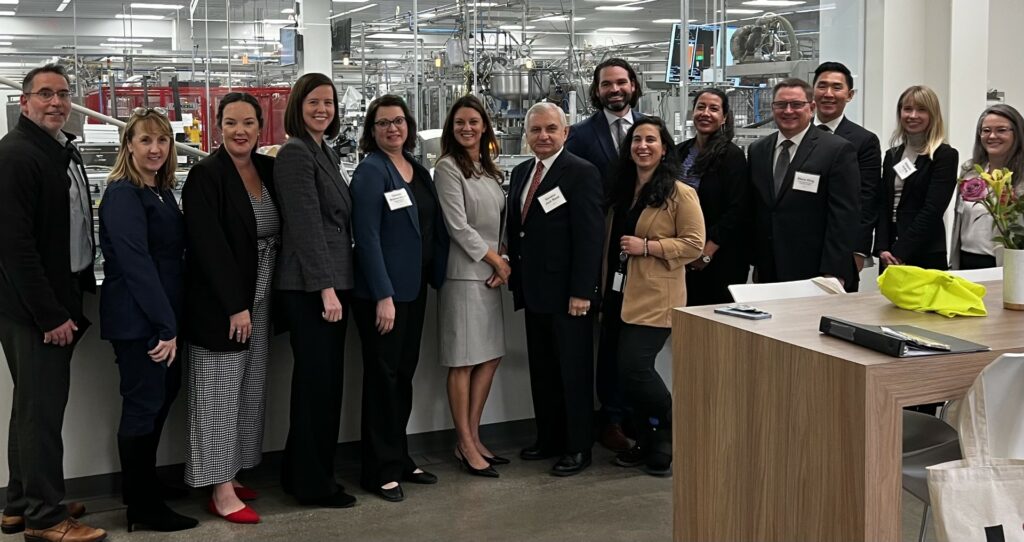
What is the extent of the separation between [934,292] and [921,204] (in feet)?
5.98

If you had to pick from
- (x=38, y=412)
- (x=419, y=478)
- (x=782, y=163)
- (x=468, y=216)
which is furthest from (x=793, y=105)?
(x=38, y=412)

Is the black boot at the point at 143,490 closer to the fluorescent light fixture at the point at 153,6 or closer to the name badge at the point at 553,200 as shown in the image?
the name badge at the point at 553,200

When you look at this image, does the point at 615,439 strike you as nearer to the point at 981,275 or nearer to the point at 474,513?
the point at 474,513

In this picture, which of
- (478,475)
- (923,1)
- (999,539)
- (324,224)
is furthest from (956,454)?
(923,1)

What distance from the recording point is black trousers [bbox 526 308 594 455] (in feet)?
12.3

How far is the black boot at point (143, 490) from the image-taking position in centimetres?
312

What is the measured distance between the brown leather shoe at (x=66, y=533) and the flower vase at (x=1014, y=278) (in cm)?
Answer: 279

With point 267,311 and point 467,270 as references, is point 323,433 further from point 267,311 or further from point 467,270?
point 467,270

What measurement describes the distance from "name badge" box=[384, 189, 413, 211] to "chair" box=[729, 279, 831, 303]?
3.99 ft

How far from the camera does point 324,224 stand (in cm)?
331

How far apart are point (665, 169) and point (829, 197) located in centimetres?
64

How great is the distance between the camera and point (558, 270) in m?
3.68

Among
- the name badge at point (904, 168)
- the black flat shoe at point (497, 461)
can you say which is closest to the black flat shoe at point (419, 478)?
the black flat shoe at point (497, 461)

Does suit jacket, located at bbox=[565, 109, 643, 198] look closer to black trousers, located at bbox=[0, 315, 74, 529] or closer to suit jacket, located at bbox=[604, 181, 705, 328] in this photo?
suit jacket, located at bbox=[604, 181, 705, 328]
